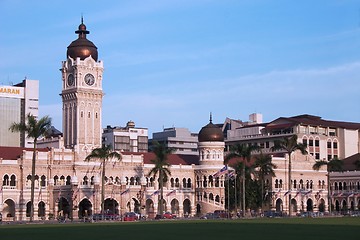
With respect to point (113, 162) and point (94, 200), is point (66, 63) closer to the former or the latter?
point (113, 162)

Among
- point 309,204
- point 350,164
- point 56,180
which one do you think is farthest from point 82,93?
point 350,164

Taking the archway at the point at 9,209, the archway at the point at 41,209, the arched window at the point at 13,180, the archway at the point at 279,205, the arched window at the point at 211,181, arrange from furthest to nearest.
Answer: the archway at the point at 279,205 < the arched window at the point at 211,181 < the archway at the point at 41,209 < the arched window at the point at 13,180 < the archway at the point at 9,209

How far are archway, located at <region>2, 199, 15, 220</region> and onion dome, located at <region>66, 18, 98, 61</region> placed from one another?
2849cm

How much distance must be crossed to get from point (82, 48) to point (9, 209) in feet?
101

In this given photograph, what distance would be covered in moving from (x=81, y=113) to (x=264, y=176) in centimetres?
3415

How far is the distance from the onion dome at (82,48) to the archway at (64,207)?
26.1 m

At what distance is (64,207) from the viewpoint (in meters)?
120

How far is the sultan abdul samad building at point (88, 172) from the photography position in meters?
117

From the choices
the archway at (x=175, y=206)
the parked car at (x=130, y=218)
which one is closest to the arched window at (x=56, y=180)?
the archway at (x=175, y=206)

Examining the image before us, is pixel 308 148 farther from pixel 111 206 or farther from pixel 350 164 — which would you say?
pixel 111 206

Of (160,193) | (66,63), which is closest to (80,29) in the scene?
(66,63)

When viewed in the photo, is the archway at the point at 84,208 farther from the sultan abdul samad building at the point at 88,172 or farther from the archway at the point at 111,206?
the archway at the point at 111,206

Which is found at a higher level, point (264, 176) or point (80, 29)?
point (80, 29)

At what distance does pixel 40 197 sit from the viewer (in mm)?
117375
